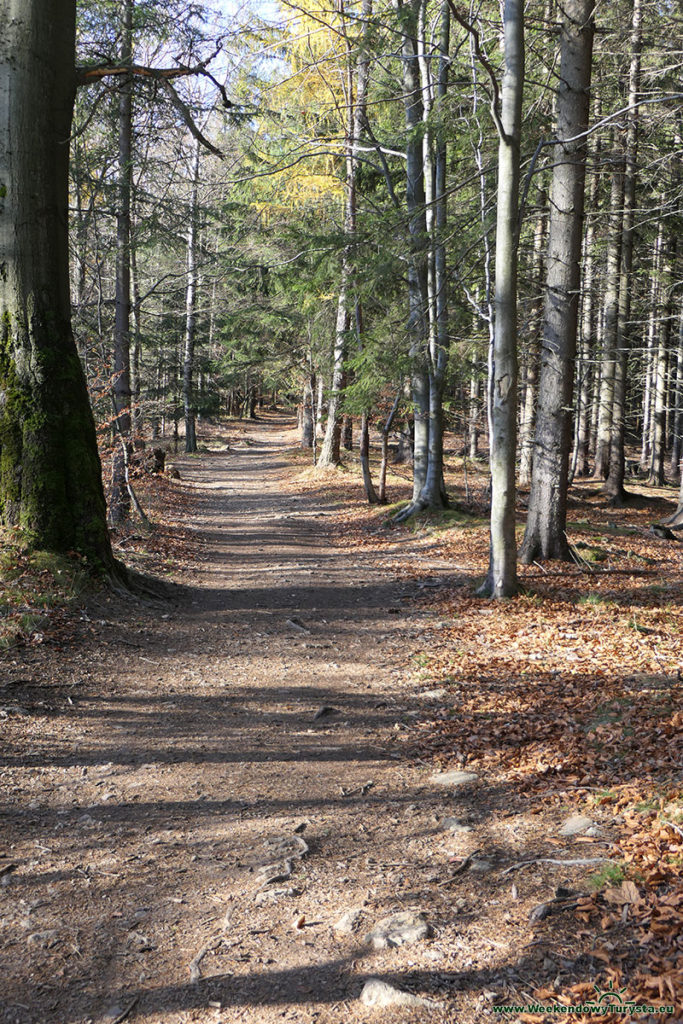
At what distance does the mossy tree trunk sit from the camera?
675 cm

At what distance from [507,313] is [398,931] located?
6617 millimetres

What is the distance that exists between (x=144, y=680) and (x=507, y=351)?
206 inches

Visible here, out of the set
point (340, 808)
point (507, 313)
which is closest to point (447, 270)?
point (507, 313)

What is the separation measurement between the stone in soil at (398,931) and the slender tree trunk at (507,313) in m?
5.60

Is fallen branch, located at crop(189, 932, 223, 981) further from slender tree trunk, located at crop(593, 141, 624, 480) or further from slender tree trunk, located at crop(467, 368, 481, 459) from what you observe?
slender tree trunk, located at crop(593, 141, 624, 480)

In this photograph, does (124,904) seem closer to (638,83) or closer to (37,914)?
(37,914)

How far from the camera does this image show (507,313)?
8062mm

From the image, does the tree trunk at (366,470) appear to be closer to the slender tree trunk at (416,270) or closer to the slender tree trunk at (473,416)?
the slender tree trunk at (416,270)

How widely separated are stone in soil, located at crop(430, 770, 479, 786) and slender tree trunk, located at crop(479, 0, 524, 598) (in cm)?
406

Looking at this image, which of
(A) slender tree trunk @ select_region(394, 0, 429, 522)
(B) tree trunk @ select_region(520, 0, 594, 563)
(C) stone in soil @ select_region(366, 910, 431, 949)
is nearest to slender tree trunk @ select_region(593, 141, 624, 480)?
(A) slender tree trunk @ select_region(394, 0, 429, 522)

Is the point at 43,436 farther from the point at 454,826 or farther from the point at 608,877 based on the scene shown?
the point at 608,877

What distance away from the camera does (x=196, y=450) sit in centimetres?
3309

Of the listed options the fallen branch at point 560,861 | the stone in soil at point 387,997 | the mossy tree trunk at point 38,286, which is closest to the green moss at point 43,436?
the mossy tree trunk at point 38,286

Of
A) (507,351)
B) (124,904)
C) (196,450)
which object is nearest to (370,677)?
(124,904)
